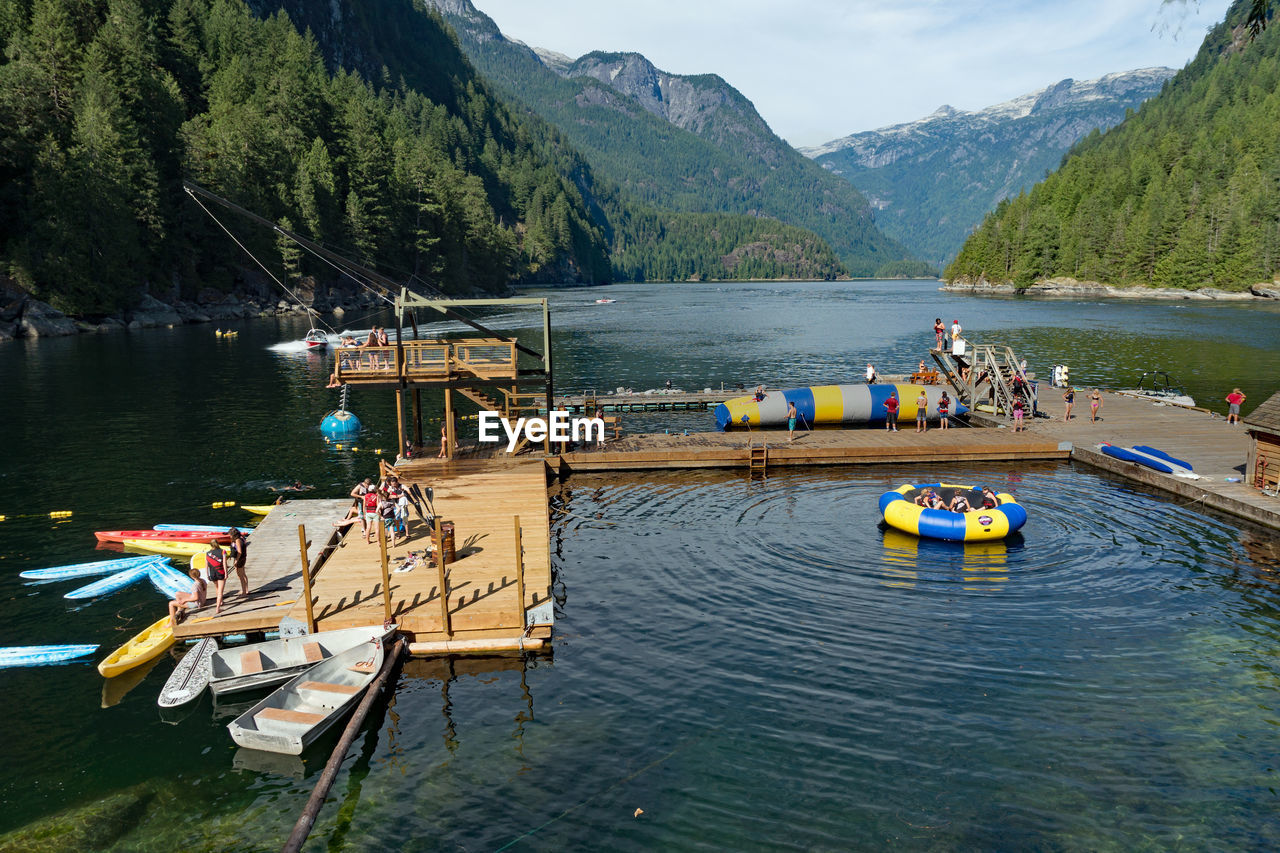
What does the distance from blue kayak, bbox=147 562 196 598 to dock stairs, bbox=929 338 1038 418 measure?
129 feet

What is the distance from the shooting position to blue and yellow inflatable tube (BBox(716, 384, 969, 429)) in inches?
1714

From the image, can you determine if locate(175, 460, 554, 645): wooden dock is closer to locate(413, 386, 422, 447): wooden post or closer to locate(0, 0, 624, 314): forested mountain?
locate(413, 386, 422, 447): wooden post

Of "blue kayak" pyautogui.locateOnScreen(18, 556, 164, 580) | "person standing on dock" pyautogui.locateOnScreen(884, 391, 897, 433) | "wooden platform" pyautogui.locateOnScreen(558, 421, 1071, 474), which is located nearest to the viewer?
"blue kayak" pyautogui.locateOnScreen(18, 556, 164, 580)

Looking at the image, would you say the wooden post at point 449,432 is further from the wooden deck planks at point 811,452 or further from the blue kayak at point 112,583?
the blue kayak at point 112,583

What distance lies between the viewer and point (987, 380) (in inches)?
1813

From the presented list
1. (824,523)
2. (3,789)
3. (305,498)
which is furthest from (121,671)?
(824,523)

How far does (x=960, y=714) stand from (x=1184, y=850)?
4.42 metres

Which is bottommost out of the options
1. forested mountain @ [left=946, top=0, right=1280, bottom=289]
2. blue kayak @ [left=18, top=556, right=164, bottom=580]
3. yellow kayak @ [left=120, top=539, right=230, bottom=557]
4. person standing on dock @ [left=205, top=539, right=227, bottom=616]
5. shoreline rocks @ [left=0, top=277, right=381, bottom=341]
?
blue kayak @ [left=18, top=556, right=164, bottom=580]

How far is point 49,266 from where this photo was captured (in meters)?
89.1

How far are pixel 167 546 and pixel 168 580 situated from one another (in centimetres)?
332

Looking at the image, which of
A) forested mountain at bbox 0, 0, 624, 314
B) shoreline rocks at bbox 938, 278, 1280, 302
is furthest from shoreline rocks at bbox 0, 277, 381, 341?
shoreline rocks at bbox 938, 278, 1280, 302

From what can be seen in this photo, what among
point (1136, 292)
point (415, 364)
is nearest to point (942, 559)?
point (415, 364)

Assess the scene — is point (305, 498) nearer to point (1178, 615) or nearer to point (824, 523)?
point (824, 523)

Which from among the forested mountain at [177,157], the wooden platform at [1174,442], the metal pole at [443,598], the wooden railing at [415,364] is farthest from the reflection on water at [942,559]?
the forested mountain at [177,157]
